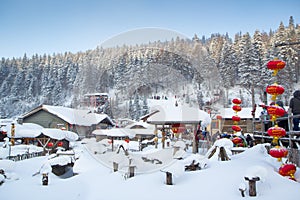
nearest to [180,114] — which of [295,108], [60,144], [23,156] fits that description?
[295,108]

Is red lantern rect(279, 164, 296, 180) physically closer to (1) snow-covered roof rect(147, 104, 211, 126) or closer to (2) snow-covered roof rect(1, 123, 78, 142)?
(1) snow-covered roof rect(147, 104, 211, 126)

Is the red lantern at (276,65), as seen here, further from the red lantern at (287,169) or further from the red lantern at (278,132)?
the red lantern at (287,169)

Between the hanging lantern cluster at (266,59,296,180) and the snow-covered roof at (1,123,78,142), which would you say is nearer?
the hanging lantern cluster at (266,59,296,180)

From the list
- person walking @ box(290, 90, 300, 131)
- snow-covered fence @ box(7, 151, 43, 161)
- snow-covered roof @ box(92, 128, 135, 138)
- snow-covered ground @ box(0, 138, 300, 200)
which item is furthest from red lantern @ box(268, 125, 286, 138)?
snow-covered fence @ box(7, 151, 43, 161)

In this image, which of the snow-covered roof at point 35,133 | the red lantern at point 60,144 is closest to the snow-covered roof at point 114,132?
the snow-covered roof at point 35,133

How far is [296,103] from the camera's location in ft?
20.6

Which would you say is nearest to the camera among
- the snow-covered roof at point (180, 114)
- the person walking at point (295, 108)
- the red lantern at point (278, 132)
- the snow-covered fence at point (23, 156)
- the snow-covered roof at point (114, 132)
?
the red lantern at point (278, 132)

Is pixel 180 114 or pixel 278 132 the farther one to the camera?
pixel 180 114

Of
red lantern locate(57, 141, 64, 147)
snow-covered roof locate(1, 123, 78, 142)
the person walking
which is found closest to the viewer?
the person walking

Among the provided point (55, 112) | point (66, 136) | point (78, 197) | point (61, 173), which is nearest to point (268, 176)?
point (78, 197)

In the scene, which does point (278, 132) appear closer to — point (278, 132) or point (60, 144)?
point (278, 132)

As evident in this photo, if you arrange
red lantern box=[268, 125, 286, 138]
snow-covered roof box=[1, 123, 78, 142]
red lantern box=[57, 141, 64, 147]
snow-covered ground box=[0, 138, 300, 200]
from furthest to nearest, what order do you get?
red lantern box=[57, 141, 64, 147]
snow-covered roof box=[1, 123, 78, 142]
red lantern box=[268, 125, 286, 138]
snow-covered ground box=[0, 138, 300, 200]

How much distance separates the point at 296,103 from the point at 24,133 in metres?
18.7

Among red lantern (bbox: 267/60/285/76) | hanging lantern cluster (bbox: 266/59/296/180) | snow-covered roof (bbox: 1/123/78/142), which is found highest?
red lantern (bbox: 267/60/285/76)
